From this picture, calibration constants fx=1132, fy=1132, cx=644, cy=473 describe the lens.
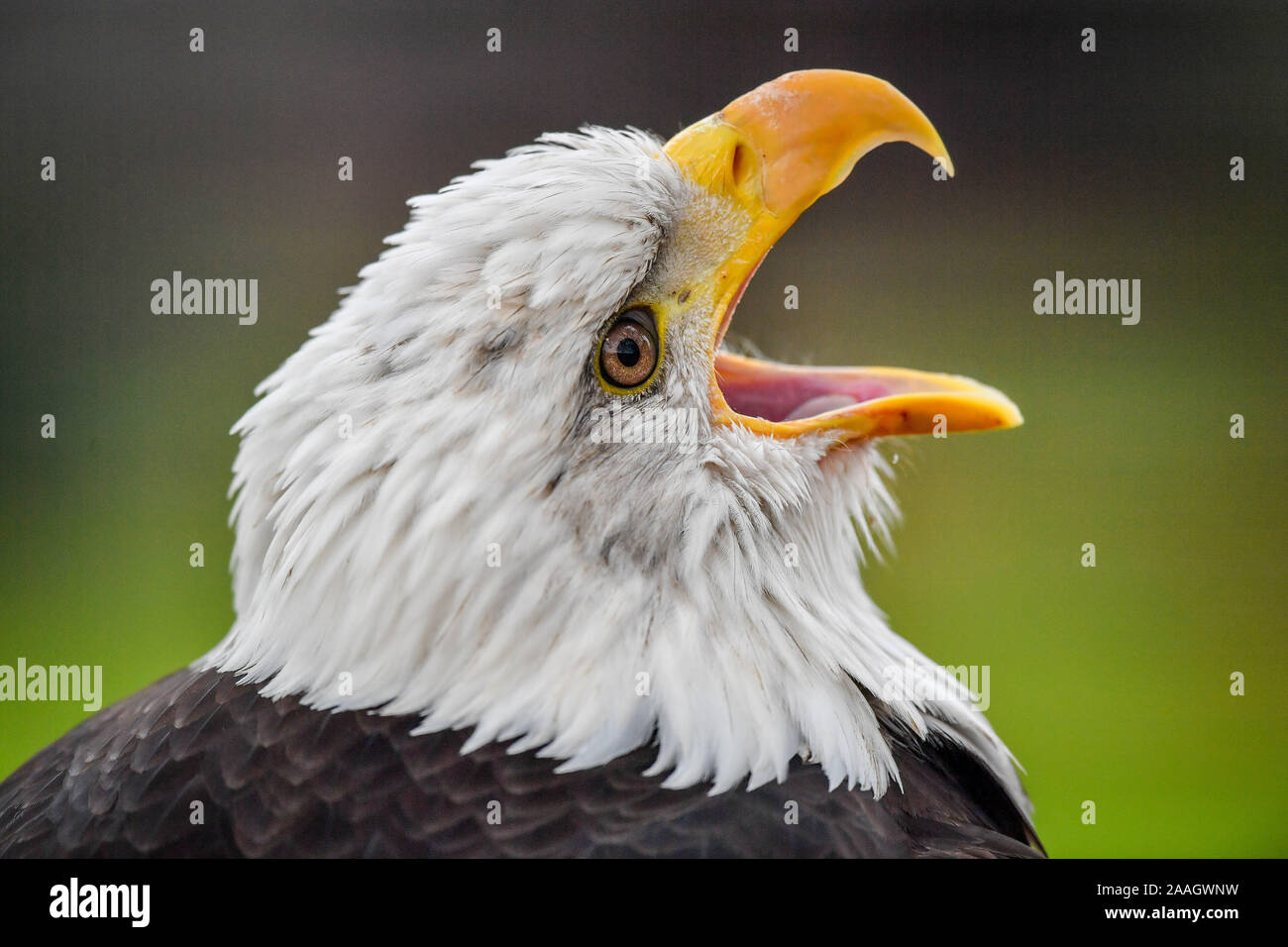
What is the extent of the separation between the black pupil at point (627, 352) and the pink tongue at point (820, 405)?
1.48ft

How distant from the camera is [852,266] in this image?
384 centimetres

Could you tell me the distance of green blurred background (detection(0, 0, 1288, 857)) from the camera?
300 cm

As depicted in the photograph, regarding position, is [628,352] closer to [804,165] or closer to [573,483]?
[573,483]

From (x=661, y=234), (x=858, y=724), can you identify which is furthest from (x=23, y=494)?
(x=858, y=724)

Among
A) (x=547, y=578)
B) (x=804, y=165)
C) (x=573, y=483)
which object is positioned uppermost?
(x=804, y=165)

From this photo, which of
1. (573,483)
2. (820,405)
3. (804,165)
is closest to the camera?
(573,483)

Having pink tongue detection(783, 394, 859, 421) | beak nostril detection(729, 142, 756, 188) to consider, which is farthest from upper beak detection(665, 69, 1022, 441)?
pink tongue detection(783, 394, 859, 421)

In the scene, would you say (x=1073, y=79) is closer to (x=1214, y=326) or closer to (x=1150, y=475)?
(x=1214, y=326)

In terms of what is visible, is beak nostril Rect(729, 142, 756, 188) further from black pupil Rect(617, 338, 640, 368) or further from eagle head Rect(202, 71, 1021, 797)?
black pupil Rect(617, 338, 640, 368)

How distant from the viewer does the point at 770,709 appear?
189 centimetres

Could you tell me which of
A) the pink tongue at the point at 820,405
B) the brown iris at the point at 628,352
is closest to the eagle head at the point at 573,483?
the brown iris at the point at 628,352

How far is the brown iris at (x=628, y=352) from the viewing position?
1.86 m

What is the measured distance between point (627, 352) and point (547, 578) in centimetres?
39

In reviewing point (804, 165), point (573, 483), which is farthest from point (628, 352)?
point (804, 165)
